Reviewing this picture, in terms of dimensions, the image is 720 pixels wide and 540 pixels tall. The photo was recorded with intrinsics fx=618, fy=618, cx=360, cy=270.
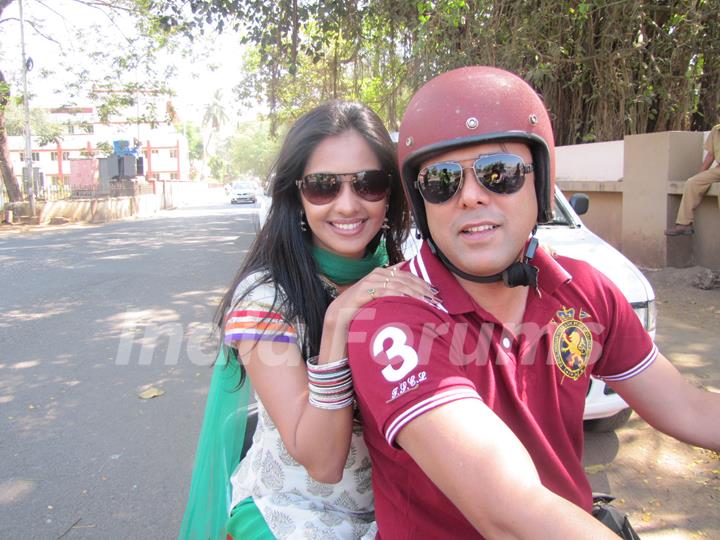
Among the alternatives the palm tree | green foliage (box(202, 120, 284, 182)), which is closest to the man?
green foliage (box(202, 120, 284, 182))

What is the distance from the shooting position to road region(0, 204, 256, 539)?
321 centimetres

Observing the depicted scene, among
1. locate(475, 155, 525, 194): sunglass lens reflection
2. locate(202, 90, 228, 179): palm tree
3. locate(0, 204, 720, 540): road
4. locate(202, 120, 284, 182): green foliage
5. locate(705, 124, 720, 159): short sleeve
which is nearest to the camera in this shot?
locate(475, 155, 525, 194): sunglass lens reflection

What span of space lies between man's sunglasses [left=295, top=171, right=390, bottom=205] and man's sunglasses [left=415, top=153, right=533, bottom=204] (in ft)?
1.63

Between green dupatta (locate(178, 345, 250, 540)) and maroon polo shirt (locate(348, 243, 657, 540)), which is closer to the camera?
maroon polo shirt (locate(348, 243, 657, 540))

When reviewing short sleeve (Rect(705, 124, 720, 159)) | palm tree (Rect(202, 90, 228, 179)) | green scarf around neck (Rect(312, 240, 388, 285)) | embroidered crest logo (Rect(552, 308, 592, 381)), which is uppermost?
palm tree (Rect(202, 90, 228, 179))

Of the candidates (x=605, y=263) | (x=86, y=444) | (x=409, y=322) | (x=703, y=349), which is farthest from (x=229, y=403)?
(x=703, y=349)

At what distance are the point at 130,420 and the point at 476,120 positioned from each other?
3.70 m

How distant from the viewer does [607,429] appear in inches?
160

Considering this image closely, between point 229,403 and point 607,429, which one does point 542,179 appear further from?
point 607,429

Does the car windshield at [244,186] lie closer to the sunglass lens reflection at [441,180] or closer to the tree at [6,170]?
the tree at [6,170]

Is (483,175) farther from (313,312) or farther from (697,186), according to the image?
(697,186)

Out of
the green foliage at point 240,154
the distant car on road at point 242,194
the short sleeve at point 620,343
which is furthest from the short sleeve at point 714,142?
the green foliage at point 240,154

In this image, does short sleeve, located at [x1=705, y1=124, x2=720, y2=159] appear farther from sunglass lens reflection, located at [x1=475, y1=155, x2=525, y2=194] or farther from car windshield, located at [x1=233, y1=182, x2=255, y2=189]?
car windshield, located at [x1=233, y1=182, x2=255, y2=189]

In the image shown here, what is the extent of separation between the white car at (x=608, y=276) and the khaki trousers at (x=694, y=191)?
3.77 meters
